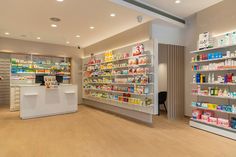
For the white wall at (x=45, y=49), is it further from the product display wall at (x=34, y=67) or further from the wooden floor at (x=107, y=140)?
the wooden floor at (x=107, y=140)

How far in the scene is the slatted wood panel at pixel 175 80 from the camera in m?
5.44

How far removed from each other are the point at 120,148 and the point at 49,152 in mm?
1316

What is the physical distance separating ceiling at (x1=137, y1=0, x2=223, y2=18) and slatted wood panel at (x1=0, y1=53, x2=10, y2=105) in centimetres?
709

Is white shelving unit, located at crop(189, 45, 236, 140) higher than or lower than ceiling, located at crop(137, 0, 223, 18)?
lower

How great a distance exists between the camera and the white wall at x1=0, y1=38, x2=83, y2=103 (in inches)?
285

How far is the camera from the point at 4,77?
7.91m

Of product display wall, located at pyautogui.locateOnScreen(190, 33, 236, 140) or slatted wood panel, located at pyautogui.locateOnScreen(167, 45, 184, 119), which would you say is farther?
slatted wood panel, located at pyautogui.locateOnScreen(167, 45, 184, 119)

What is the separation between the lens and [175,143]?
346 cm

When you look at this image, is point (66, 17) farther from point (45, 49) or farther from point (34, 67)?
point (34, 67)

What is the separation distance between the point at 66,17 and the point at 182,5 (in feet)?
10.3

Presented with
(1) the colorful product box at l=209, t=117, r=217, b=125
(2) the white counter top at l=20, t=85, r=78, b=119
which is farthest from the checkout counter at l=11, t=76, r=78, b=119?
(1) the colorful product box at l=209, t=117, r=217, b=125

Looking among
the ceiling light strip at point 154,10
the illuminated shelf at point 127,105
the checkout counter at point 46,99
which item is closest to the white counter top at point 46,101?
the checkout counter at point 46,99

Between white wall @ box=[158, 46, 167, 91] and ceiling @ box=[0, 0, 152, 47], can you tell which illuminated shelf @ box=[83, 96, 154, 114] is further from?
ceiling @ box=[0, 0, 152, 47]

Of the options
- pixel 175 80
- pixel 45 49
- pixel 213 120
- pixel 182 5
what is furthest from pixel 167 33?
pixel 45 49
